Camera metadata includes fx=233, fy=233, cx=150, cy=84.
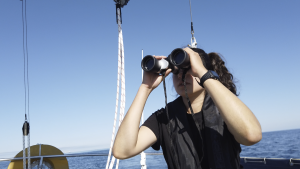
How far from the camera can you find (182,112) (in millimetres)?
1158

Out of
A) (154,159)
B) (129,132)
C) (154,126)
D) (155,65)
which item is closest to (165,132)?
(154,126)

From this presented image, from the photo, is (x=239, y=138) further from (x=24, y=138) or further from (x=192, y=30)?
(x=24, y=138)

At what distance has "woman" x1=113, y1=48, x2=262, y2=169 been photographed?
2.89 ft

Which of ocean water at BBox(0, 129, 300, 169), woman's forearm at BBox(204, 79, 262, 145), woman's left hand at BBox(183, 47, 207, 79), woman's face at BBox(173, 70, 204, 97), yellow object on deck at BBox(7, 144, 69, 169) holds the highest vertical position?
woman's left hand at BBox(183, 47, 207, 79)

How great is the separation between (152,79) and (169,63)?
123 millimetres

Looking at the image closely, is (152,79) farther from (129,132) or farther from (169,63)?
(129,132)

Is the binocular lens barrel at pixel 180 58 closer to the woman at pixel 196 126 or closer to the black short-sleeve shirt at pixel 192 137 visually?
the woman at pixel 196 126

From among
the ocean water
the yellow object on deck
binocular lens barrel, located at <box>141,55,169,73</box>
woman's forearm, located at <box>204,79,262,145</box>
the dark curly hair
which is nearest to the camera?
woman's forearm, located at <box>204,79,262,145</box>

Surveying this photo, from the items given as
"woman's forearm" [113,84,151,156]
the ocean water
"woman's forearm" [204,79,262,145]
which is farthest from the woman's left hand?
the ocean water

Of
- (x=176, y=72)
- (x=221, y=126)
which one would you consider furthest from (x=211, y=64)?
(x=221, y=126)

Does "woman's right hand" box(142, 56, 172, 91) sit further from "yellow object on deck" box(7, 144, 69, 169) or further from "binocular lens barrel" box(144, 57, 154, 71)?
"yellow object on deck" box(7, 144, 69, 169)

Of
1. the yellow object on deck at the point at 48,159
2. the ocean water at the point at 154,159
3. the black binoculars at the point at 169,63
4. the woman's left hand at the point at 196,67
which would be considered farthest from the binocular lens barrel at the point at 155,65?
the ocean water at the point at 154,159

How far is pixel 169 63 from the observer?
116 centimetres

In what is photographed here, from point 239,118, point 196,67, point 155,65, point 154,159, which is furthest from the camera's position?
point 154,159
